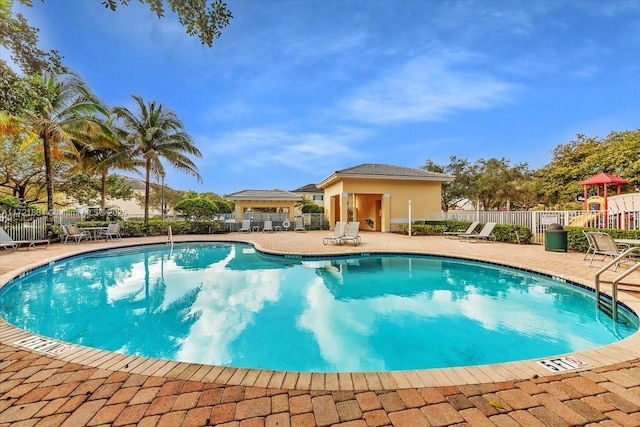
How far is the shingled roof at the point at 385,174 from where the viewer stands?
18453 mm

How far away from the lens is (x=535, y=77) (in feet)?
48.2

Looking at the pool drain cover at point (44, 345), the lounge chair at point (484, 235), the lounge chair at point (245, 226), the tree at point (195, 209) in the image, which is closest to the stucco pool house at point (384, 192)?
the lounge chair at point (245, 226)

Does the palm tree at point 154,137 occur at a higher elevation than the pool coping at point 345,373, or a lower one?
higher

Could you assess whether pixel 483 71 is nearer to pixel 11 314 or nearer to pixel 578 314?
pixel 578 314

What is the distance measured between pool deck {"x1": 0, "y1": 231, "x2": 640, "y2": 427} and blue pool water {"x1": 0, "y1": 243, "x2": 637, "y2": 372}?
1.24m

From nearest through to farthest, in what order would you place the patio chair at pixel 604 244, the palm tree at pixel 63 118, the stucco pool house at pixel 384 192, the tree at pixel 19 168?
the patio chair at pixel 604 244 → the palm tree at pixel 63 118 → the stucco pool house at pixel 384 192 → the tree at pixel 19 168

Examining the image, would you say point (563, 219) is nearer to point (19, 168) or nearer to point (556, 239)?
point (556, 239)

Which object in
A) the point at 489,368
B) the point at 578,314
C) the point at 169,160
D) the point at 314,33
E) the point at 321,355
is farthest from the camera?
the point at 169,160

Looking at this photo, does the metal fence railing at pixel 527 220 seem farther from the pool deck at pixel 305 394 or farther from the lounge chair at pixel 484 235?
the pool deck at pixel 305 394

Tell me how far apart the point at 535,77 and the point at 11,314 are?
2070 centimetres

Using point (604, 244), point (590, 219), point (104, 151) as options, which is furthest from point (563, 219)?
point (104, 151)

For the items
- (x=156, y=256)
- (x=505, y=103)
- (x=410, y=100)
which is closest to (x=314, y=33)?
(x=410, y=100)

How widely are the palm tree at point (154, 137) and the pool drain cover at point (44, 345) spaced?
15.1 m

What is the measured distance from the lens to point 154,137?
17.4 meters
